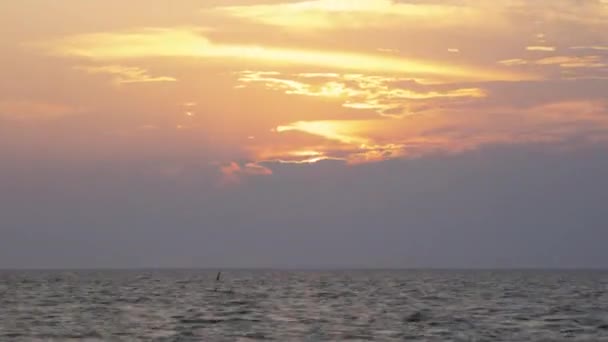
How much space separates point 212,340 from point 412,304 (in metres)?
48.2

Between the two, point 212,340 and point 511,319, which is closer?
point 212,340

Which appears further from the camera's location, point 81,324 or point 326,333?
point 81,324

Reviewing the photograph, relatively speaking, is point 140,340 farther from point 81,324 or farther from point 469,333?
point 469,333

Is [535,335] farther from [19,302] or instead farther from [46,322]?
[19,302]

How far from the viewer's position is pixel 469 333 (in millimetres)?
69312

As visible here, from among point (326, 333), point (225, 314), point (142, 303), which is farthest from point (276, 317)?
point (142, 303)

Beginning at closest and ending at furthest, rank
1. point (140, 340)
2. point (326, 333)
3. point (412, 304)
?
point (140, 340) → point (326, 333) → point (412, 304)

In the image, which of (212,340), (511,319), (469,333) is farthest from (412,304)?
(212,340)

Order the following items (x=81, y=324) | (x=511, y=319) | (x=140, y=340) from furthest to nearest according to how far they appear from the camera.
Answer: (x=511, y=319), (x=81, y=324), (x=140, y=340)

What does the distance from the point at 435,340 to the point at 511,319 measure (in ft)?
67.3

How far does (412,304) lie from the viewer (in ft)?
354

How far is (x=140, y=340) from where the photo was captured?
63.1 meters

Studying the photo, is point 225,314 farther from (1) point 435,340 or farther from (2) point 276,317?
(1) point 435,340

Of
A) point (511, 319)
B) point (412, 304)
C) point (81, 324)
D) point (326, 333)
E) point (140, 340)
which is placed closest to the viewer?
point (140, 340)
